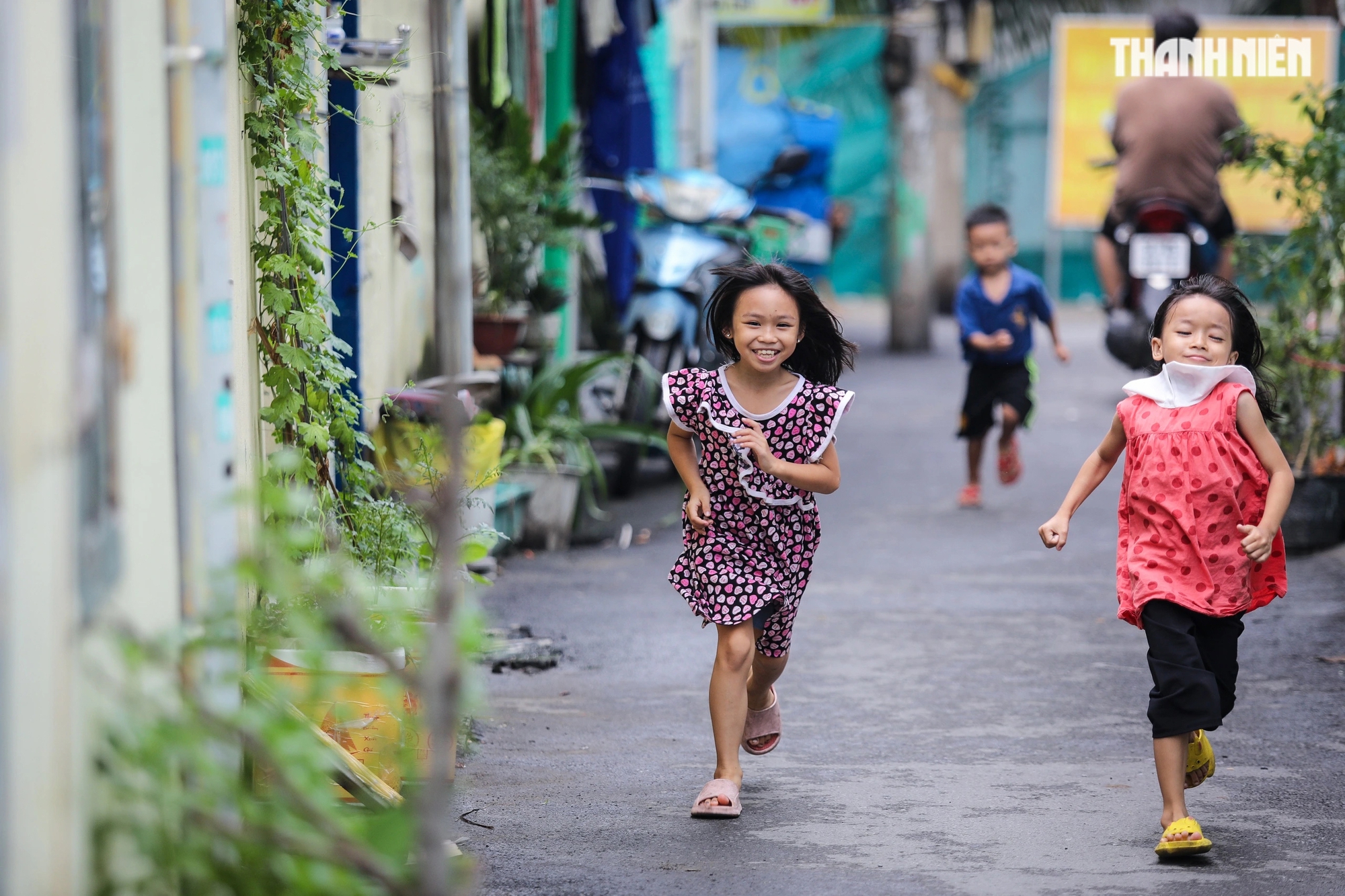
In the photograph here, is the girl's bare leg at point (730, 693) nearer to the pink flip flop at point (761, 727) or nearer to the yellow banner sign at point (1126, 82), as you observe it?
the pink flip flop at point (761, 727)

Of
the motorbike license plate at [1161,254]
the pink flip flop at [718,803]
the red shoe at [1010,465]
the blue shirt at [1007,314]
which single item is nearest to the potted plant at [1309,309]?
the blue shirt at [1007,314]

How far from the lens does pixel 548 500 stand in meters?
7.21

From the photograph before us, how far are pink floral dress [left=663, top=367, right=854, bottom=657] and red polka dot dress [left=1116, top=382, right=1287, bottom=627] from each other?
76 centimetres

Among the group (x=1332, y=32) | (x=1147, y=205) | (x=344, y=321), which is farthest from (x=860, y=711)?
(x=1332, y=32)

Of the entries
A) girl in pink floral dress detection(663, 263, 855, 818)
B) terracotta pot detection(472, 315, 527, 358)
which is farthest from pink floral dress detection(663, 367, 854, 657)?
terracotta pot detection(472, 315, 527, 358)

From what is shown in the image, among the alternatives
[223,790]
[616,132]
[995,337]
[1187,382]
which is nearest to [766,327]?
[1187,382]

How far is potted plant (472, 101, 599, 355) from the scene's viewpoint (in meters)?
7.52

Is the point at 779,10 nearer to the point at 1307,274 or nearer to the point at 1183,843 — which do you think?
the point at 1307,274

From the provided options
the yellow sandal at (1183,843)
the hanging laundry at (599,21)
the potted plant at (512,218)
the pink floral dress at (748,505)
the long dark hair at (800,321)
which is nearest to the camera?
the yellow sandal at (1183,843)

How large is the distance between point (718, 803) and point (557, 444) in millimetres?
3700

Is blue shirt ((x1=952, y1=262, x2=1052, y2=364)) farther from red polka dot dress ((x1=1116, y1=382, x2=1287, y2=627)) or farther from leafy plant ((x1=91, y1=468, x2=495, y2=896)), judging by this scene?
leafy plant ((x1=91, y1=468, x2=495, y2=896))

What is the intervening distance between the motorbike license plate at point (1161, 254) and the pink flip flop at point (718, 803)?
21.0ft

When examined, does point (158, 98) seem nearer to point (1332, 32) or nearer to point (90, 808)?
point (90, 808)

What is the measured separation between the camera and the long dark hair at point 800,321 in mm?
4172
